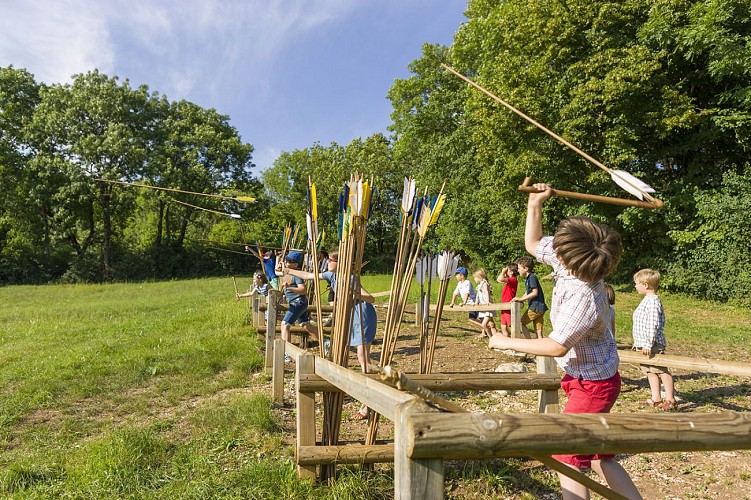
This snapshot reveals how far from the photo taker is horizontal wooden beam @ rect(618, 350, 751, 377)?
4801 millimetres

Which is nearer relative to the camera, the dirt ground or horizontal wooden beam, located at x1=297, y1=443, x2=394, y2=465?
horizontal wooden beam, located at x1=297, y1=443, x2=394, y2=465

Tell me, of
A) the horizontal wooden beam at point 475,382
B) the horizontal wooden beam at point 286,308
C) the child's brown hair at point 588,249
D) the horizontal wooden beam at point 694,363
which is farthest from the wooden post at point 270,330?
the child's brown hair at point 588,249

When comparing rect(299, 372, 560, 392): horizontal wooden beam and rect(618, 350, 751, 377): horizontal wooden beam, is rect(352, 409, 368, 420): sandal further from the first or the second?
rect(618, 350, 751, 377): horizontal wooden beam

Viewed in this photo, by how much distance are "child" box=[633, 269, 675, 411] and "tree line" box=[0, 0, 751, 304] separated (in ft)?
25.8

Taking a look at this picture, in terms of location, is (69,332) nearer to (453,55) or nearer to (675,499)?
(675,499)

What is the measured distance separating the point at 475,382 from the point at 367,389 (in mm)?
1205

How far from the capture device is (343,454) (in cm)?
347

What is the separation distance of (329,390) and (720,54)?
15.9 metres

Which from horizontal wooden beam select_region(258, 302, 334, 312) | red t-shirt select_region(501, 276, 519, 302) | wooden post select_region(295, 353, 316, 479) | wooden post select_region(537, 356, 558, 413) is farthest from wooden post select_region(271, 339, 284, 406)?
red t-shirt select_region(501, 276, 519, 302)

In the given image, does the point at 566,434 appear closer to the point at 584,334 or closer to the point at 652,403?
the point at 584,334

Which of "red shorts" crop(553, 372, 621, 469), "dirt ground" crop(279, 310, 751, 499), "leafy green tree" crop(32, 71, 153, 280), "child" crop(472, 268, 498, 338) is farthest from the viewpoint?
"leafy green tree" crop(32, 71, 153, 280)

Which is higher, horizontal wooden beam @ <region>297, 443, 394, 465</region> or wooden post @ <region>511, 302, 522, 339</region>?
wooden post @ <region>511, 302, 522, 339</region>

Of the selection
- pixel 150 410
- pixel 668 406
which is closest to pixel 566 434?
pixel 668 406

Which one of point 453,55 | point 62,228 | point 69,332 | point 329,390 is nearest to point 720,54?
point 453,55
